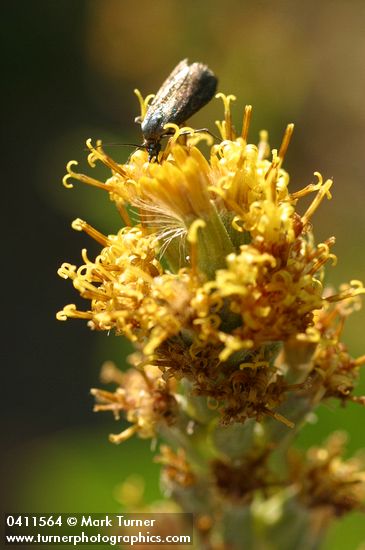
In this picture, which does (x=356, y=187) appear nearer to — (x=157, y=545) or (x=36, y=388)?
(x=36, y=388)

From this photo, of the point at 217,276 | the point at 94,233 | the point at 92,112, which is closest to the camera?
the point at 217,276

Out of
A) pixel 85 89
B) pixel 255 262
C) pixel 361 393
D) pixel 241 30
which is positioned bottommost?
pixel 255 262

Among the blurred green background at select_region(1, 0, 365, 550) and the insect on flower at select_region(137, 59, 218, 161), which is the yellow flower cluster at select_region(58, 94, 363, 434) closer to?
the insect on flower at select_region(137, 59, 218, 161)

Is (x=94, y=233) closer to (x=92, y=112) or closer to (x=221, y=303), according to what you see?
(x=221, y=303)

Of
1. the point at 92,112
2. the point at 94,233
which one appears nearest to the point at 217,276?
the point at 94,233

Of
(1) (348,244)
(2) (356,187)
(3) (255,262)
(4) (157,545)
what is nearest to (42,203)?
(2) (356,187)

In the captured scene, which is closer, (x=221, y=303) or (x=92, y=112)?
(x=221, y=303)

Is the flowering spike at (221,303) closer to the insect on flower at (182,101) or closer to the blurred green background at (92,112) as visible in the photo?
the insect on flower at (182,101)

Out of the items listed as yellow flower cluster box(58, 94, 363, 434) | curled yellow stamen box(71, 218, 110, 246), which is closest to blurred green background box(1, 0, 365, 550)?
curled yellow stamen box(71, 218, 110, 246)
